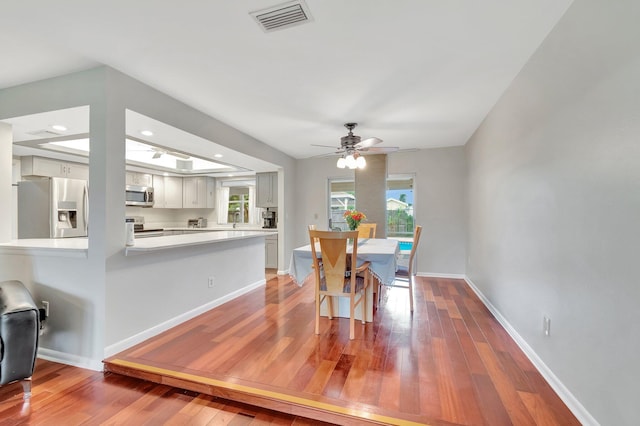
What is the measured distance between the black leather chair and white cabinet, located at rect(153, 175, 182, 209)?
4.33 metres

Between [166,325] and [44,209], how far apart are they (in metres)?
2.77

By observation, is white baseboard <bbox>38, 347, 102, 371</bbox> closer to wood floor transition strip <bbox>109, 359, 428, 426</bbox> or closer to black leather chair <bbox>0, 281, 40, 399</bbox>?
wood floor transition strip <bbox>109, 359, 428, 426</bbox>

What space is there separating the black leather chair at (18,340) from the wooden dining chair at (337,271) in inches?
80.1

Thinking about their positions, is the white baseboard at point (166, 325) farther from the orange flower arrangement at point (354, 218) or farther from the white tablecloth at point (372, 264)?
the orange flower arrangement at point (354, 218)

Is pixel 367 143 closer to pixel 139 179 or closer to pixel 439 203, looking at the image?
pixel 439 203

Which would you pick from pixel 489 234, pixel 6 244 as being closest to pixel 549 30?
pixel 489 234

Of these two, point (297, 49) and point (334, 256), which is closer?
point (297, 49)

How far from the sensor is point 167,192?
20.1ft

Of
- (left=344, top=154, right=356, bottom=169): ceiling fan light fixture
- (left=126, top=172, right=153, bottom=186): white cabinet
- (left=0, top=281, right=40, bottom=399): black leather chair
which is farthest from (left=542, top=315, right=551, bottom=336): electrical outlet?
(left=126, top=172, right=153, bottom=186): white cabinet

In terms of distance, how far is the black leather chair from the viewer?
5.82ft

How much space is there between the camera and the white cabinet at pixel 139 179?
5445 millimetres

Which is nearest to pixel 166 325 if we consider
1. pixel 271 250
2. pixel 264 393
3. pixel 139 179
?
pixel 264 393

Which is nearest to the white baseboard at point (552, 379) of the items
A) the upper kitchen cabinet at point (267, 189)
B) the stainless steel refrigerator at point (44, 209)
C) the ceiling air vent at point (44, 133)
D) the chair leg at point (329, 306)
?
the chair leg at point (329, 306)

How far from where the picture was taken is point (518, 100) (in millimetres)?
2447
